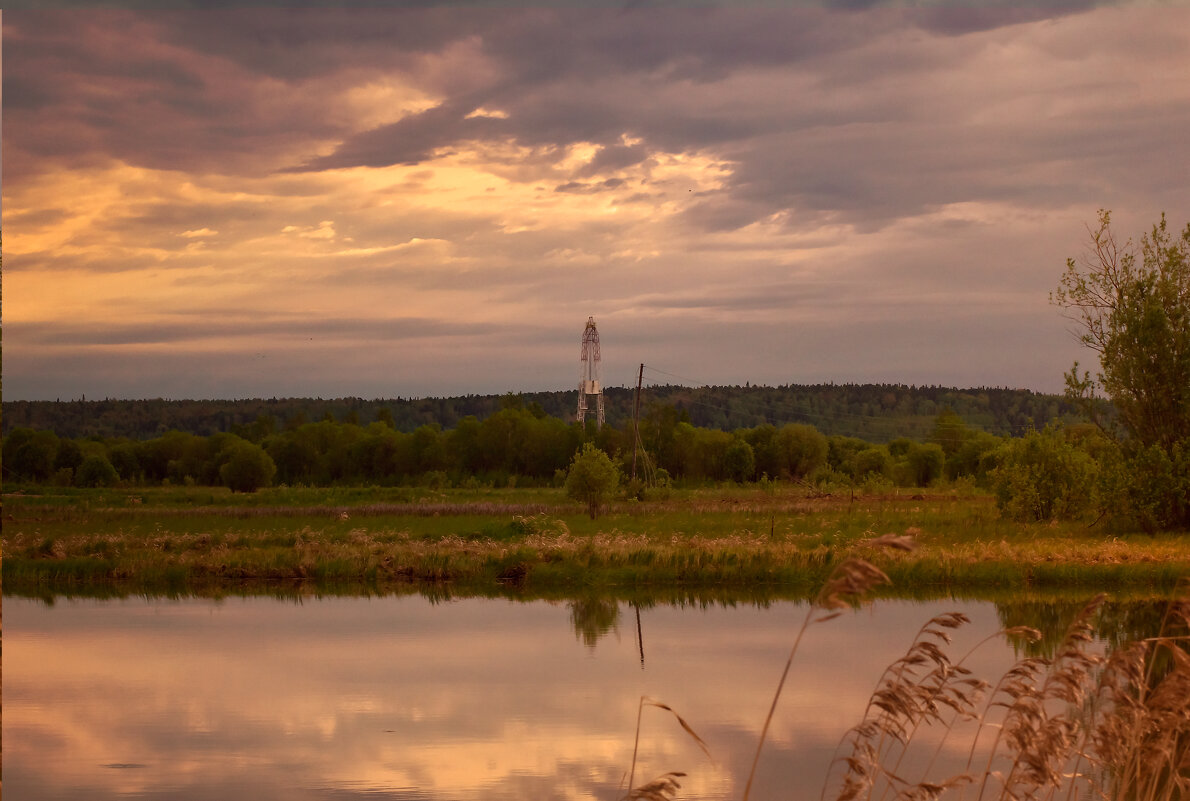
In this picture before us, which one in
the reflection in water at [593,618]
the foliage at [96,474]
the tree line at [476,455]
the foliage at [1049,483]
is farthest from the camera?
the tree line at [476,455]

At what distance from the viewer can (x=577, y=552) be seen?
23797mm

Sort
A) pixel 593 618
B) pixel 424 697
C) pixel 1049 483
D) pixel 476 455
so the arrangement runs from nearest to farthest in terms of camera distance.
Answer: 1. pixel 424 697
2. pixel 593 618
3. pixel 1049 483
4. pixel 476 455

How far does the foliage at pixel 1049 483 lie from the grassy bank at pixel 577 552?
107cm

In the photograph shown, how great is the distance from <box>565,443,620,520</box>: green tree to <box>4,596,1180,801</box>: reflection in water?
16319mm

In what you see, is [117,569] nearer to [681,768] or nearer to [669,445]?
[681,768]

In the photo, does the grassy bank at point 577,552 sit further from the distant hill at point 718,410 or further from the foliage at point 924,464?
the distant hill at point 718,410

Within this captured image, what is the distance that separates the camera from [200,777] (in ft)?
33.7

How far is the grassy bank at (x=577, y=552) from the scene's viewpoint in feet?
72.6

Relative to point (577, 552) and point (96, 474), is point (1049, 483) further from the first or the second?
point (96, 474)

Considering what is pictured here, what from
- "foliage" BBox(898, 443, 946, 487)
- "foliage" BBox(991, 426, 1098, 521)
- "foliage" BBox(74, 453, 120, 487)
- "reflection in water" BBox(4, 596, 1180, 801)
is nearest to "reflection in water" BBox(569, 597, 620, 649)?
"reflection in water" BBox(4, 596, 1180, 801)

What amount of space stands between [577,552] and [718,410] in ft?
407

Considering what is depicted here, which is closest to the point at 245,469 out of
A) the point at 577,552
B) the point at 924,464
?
the point at 924,464

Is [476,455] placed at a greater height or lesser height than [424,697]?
lesser

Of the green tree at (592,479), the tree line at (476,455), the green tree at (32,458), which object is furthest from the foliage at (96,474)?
the green tree at (592,479)
